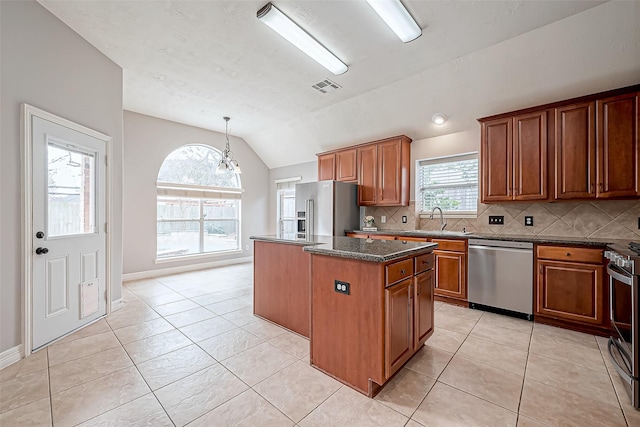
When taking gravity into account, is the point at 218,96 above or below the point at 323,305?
above

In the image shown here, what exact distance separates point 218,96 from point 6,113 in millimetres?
2505

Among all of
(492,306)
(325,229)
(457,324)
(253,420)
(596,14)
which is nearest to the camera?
(253,420)

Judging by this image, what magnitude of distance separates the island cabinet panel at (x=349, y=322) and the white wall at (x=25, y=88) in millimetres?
2469

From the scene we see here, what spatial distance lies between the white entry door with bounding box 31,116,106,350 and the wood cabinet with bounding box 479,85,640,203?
479 centimetres

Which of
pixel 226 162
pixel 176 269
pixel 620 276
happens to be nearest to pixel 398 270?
pixel 620 276

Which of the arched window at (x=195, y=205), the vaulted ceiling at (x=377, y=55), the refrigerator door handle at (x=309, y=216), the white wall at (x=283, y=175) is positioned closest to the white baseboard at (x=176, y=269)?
the arched window at (x=195, y=205)

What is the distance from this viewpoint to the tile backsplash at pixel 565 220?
2.90 metres

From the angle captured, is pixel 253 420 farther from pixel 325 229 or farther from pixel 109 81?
pixel 109 81

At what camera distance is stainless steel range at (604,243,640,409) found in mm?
1674

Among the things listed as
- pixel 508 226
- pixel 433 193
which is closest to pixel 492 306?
pixel 508 226

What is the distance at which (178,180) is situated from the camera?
5438 millimetres

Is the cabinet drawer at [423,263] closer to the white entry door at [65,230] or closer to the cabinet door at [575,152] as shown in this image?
the cabinet door at [575,152]

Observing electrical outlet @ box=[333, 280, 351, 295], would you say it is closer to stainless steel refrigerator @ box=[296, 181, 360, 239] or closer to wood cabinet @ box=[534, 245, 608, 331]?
wood cabinet @ box=[534, 245, 608, 331]

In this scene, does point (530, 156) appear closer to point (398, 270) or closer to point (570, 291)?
point (570, 291)
